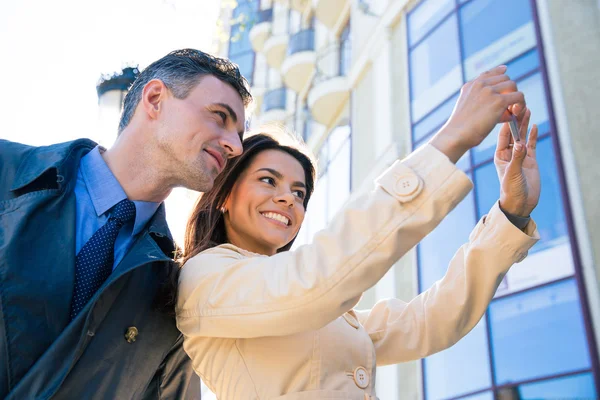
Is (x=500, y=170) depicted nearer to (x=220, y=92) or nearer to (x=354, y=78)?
(x=220, y=92)

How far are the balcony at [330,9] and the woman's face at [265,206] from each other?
12822 millimetres

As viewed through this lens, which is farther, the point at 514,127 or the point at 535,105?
the point at 535,105

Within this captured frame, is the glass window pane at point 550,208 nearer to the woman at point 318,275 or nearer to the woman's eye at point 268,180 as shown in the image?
the woman at point 318,275

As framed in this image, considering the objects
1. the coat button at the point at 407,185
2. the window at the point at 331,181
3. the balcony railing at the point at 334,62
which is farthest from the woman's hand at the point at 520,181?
the balcony railing at the point at 334,62

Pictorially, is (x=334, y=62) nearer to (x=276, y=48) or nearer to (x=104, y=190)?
(x=276, y=48)

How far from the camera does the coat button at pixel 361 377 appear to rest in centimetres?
233

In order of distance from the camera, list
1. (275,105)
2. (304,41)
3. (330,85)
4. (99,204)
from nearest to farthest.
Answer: (99,204)
(330,85)
(304,41)
(275,105)

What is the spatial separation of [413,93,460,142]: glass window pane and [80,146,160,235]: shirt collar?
7.00m

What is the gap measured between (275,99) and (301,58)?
3.03 meters

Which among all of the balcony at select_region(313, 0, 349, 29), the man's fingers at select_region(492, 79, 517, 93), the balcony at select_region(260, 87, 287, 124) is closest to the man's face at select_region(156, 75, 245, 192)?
the man's fingers at select_region(492, 79, 517, 93)

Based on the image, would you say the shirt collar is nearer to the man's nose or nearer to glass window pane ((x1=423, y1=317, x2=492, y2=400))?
the man's nose

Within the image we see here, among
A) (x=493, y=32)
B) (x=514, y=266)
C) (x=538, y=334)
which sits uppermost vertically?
(x=493, y=32)

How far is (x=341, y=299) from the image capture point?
77.3 inches

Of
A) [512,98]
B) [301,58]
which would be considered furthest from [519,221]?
[301,58]
